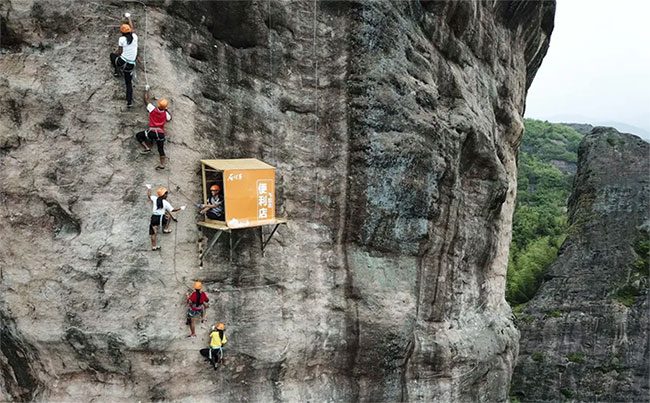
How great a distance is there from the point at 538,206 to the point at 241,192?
36.7m

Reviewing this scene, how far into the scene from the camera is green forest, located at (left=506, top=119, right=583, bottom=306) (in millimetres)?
27172

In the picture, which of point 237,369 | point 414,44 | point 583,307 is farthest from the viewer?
point 583,307

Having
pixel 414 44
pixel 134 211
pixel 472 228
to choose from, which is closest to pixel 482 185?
pixel 472 228

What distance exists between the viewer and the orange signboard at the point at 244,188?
8773 mm

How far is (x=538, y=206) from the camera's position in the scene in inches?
1629

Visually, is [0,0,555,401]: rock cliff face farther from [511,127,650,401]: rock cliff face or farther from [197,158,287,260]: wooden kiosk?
[511,127,650,401]: rock cliff face

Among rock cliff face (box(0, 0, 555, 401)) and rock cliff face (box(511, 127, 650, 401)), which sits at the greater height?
rock cliff face (box(0, 0, 555, 401))

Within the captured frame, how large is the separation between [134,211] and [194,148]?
1.38m

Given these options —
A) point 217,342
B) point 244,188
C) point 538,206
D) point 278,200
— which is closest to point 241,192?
point 244,188

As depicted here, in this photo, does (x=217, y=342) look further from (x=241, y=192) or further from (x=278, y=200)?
(x=278, y=200)

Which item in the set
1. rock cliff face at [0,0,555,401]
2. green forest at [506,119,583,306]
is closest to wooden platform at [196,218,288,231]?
rock cliff face at [0,0,555,401]

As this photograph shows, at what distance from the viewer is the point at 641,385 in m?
20.8

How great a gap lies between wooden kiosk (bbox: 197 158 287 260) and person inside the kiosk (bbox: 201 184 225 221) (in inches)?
2.6

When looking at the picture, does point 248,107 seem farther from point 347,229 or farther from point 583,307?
point 583,307
